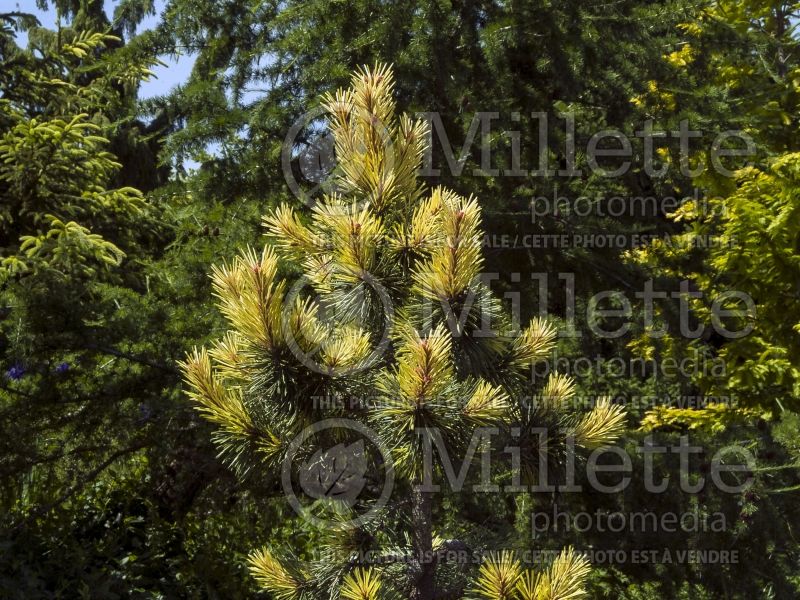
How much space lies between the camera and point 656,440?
7.11 metres

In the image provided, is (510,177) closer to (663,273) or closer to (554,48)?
(554,48)

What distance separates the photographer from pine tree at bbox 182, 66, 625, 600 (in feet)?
11.1

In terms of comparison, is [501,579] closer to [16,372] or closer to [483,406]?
[483,406]

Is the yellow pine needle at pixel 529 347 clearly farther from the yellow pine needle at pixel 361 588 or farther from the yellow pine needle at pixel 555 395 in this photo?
the yellow pine needle at pixel 361 588

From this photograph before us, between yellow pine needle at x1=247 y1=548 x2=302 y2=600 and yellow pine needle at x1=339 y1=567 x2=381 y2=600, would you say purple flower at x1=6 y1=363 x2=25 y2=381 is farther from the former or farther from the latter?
yellow pine needle at x1=339 y1=567 x2=381 y2=600

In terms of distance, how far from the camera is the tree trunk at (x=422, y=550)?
12.4ft

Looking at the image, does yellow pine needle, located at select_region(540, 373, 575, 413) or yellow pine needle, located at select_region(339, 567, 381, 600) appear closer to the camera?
yellow pine needle, located at select_region(339, 567, 381, 600)

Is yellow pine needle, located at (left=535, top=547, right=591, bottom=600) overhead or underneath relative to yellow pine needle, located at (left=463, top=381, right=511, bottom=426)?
underneath

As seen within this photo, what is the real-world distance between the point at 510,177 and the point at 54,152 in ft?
10.4

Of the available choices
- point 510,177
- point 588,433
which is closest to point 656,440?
point 510,177

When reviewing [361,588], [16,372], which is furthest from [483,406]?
[16,372]

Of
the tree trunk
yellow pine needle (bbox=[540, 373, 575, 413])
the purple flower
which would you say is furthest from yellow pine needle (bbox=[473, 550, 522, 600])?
the purple flower

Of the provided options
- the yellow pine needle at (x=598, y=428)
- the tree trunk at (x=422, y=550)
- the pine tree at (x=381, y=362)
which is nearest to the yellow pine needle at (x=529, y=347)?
the pine tree at (x=381, y=362)

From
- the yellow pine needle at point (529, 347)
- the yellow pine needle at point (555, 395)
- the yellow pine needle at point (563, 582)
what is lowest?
the yellow pine needle at point (563, 582)
